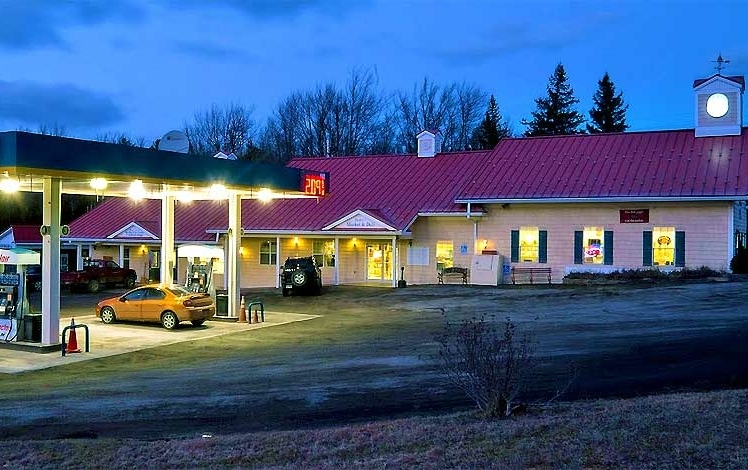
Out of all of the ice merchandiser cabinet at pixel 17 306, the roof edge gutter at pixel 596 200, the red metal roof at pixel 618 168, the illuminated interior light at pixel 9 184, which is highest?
the red metal roof at pixel 618 168

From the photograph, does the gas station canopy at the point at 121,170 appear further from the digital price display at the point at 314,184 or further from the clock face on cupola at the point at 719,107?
the clock face on cupola at the point at 719,107

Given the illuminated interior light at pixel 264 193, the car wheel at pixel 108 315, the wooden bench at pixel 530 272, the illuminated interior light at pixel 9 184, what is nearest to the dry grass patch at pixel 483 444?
the illuminated interior light at pixel 9 184

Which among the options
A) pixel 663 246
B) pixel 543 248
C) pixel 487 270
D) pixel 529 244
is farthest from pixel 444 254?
pixel 663 246

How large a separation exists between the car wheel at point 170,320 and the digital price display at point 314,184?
18.3 feet

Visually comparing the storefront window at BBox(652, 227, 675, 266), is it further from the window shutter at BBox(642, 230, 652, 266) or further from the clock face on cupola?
the clock face on cupola

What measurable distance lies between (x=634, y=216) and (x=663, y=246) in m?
1.69

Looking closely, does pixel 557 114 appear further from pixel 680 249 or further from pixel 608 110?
pixel 680 249

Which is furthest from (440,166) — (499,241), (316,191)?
(316,191)

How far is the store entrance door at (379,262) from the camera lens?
37.3m

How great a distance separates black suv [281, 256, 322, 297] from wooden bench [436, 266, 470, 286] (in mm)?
5967

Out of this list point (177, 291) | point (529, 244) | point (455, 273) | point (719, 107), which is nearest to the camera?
point (177, 291)

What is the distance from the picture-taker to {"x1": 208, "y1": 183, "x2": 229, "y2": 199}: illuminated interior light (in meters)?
21.7

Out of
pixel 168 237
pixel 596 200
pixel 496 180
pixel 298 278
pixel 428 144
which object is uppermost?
pixel 428 144

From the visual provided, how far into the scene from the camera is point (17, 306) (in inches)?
743
